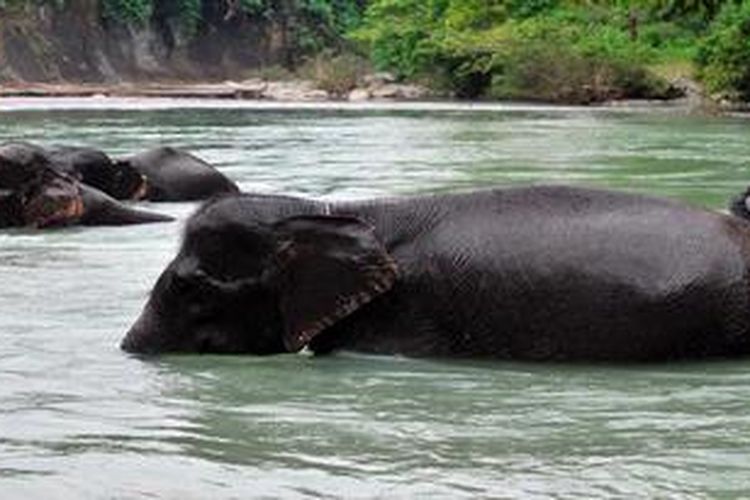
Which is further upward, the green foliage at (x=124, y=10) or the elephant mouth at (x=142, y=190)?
the elephant mouth at (x=142, y=190)

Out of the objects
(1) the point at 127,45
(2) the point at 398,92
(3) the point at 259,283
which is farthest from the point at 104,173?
(1) the point at 127,45

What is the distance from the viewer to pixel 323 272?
723cm

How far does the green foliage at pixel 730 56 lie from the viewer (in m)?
42.1

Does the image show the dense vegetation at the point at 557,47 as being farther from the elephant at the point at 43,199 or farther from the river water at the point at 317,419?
the river water at the point at 317,419

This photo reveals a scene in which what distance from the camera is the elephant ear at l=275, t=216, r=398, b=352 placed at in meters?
7.24

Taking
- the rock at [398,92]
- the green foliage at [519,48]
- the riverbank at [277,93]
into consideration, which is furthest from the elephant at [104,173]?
the rock at [398,92]

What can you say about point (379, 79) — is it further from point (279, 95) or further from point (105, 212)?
point (105, 212)

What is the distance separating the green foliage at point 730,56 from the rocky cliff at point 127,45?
38.2 metres

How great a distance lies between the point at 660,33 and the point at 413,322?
5262cm

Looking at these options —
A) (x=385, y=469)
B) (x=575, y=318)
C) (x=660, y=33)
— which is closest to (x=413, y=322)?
(x=575, y=318)

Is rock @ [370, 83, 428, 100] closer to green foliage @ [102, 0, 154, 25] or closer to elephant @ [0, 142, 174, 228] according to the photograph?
green foliage @ [102, 0, 154, 25]

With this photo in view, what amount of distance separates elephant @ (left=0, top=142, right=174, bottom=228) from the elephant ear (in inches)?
278

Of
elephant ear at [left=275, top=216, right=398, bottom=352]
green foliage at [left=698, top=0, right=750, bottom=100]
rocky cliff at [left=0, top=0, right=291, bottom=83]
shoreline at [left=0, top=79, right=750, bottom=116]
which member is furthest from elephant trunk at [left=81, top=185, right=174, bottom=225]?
rocky cliff at [left=0, top=0, right=291, bottom=83]

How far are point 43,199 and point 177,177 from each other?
127 inches
